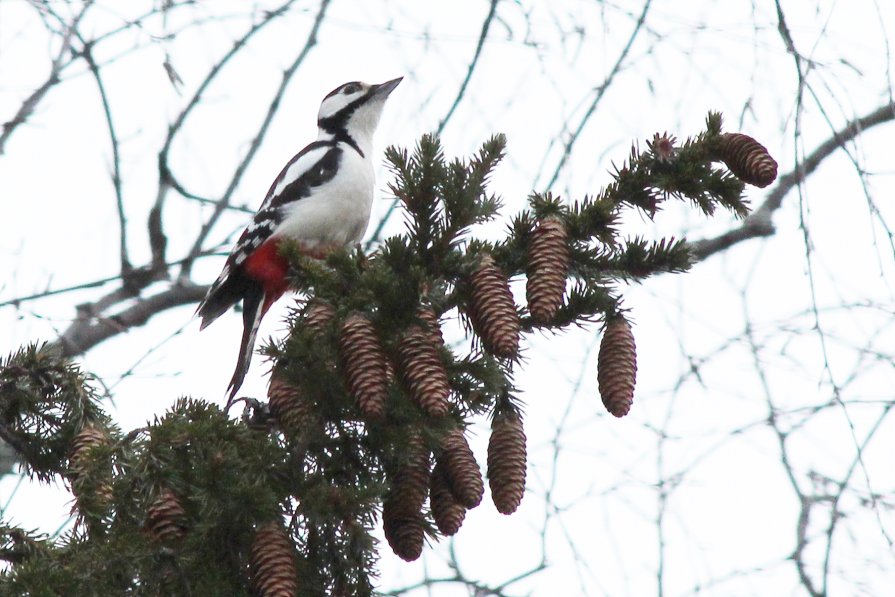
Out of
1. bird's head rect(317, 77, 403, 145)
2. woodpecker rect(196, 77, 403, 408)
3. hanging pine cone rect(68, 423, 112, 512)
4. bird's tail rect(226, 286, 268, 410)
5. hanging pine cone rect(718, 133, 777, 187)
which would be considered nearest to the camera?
hanging pine cone rect(68, 423, 112, 512)

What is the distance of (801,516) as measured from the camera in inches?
170

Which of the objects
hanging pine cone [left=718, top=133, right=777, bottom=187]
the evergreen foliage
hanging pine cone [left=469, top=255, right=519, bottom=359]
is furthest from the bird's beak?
hanging pine cone [left=469, top=255, right=519, bottom=359]

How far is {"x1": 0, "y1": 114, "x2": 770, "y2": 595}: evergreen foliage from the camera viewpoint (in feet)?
6.27

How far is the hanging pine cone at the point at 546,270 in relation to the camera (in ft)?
6.92

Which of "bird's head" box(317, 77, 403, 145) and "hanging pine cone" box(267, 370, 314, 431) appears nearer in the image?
"hanging pine cone" box(267, 370, 314, 431)

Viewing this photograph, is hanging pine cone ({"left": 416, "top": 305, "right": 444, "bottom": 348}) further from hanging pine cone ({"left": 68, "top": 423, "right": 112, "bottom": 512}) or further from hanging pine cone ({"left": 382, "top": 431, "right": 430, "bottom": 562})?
hanging pine cone ({"left": 68, "top": 423, "right": 112, "bottom": 512})

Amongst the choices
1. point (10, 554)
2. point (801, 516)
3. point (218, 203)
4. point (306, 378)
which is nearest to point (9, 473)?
point (218, 203)

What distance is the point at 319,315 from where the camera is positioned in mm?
2127

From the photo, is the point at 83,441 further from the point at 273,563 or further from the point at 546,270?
the point at 546,270

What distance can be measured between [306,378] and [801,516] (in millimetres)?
2863

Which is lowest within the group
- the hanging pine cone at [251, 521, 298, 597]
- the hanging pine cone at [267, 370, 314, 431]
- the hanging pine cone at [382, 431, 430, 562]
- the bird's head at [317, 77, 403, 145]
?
the hanging pine cone at [251, 521, 298, 597]

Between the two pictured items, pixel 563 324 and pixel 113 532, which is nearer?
pixel 113 532

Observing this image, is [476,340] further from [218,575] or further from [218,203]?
[218,203]

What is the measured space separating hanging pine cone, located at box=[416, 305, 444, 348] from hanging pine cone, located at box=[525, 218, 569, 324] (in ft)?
0.63
